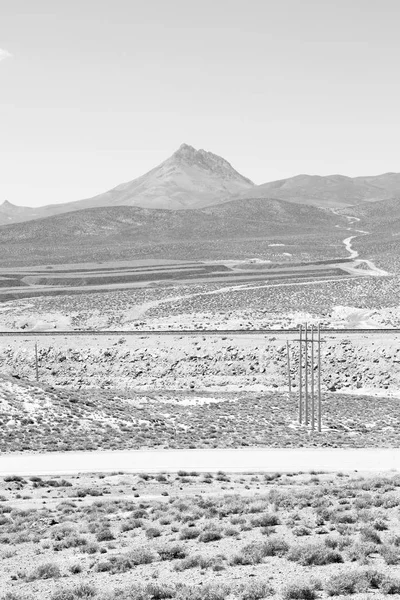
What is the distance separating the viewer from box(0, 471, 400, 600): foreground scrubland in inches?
588

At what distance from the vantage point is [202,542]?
18312 millimetres

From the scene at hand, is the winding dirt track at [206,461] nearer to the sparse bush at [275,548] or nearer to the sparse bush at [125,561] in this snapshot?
the sparse bush at [125,561]

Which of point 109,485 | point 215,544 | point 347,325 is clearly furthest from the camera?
point 347,325

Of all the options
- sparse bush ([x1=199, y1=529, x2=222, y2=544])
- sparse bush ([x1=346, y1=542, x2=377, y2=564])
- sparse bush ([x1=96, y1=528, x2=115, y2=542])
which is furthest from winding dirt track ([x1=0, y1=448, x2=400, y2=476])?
sparse bush ([x1=346, y1=542, x2=377, y2=564])

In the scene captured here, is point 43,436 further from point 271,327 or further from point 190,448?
point 271,327

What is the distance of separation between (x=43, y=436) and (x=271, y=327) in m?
43.2

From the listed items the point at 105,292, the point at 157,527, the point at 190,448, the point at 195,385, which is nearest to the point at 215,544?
the point at 157,527

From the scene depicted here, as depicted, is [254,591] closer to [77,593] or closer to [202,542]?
[77,593]

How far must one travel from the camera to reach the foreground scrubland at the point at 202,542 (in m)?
14.9

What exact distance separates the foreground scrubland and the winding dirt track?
13.0ft

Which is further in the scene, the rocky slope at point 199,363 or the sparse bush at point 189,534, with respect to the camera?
the rocky slope at point 199,363

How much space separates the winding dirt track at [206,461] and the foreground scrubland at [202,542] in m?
3.96

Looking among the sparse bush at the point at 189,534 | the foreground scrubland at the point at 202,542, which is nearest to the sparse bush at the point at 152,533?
the foreground scrubland at the point at 202,542

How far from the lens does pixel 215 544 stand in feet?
59.3
